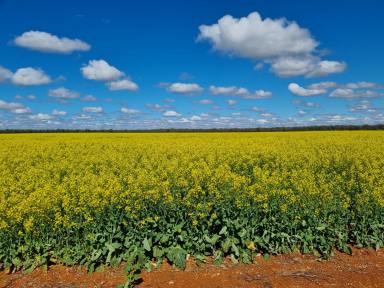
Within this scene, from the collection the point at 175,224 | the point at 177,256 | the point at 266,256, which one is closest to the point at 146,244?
the point at 177,256

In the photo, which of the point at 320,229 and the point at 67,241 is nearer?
the point at 67,241

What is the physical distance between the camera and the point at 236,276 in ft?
19.8

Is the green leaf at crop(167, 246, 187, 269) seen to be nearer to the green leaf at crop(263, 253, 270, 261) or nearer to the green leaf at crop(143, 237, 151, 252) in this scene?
the green leaf at crop(143, 237, 151, 252)

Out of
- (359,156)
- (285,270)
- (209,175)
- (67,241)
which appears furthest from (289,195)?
(359,156)

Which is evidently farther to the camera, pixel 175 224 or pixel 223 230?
pixel 175 224

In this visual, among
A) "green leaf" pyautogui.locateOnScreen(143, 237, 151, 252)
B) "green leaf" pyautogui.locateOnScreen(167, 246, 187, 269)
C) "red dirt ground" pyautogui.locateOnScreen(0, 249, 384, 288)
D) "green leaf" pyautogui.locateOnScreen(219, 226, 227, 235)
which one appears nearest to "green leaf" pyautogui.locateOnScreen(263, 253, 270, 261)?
"red dirt ground" pyautogui.locateOnScreen(0, 249, 384, 288)

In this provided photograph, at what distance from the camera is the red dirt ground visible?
230 inches

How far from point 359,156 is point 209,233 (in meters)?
8.96

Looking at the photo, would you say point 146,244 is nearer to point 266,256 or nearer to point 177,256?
point 177,256

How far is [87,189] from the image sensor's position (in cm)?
729

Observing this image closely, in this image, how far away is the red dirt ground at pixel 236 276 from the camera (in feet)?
19.2

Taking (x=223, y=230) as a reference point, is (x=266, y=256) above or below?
below

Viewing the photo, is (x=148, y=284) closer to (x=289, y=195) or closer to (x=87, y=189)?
(x=87, y=189)

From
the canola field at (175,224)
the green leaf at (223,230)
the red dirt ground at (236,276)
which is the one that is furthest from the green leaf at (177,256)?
the green leaf at (223,230)
